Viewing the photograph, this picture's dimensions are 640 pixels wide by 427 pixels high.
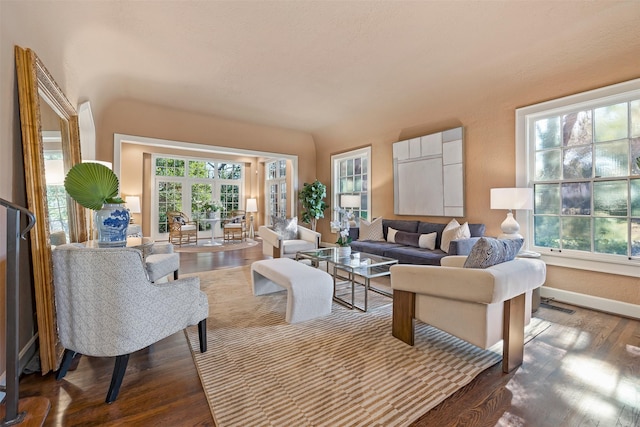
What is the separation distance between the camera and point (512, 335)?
186 cm

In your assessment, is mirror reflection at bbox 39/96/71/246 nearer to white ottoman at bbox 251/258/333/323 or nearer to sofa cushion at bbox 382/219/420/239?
white ottoman at bbox 251/258/333/323

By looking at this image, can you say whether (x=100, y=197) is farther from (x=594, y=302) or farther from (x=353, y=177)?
(x=353, y=177)

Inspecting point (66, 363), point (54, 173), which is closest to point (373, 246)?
point (66, 363)

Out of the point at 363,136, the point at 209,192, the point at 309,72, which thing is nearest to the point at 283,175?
the point at 209,192

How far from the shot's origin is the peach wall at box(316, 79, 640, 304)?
2.90m

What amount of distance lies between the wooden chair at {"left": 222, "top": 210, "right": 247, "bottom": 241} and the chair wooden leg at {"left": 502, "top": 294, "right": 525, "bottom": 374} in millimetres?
7117

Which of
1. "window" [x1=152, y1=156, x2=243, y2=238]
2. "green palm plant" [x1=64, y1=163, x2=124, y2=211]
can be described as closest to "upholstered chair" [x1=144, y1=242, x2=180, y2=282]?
"green palm plant" [x1=64, y1=163, x2=124, y2=211]

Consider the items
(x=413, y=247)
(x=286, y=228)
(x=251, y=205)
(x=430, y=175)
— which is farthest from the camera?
(x=251, y=205)

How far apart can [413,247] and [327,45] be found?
2.93 meters

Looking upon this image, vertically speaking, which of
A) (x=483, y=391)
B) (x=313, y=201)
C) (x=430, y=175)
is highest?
(x=430, y=175)

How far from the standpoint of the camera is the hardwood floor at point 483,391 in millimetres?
1441

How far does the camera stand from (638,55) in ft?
8.61

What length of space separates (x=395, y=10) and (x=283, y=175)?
655 cm

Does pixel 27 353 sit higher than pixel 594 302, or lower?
higher
